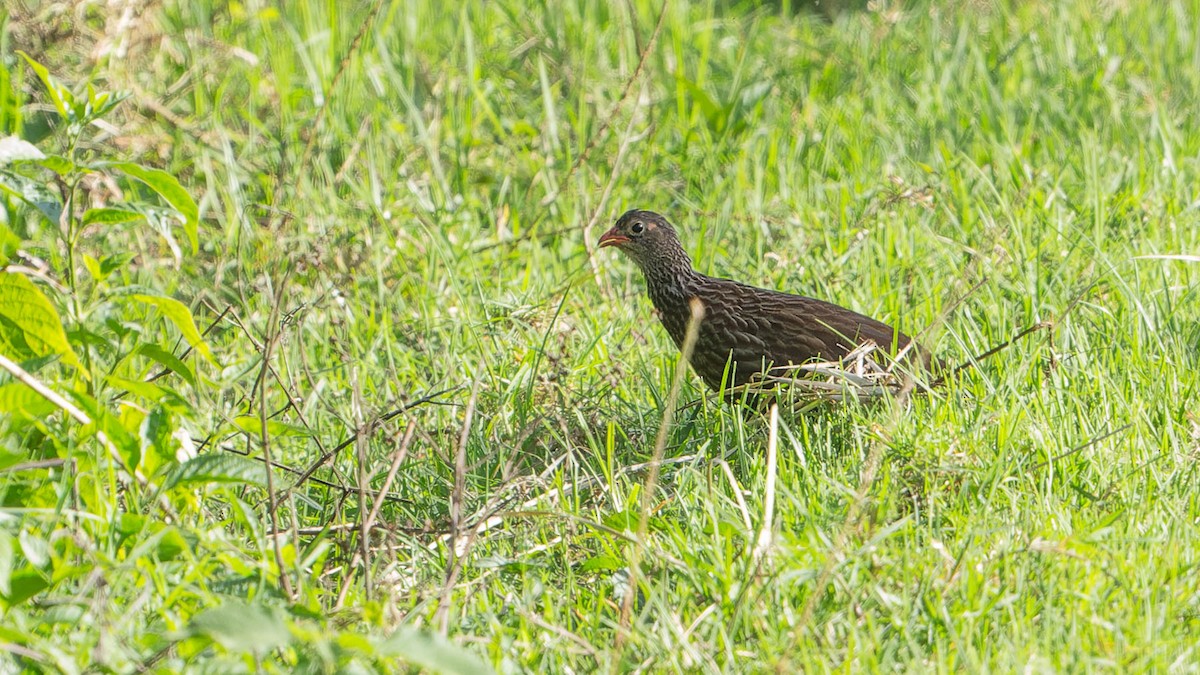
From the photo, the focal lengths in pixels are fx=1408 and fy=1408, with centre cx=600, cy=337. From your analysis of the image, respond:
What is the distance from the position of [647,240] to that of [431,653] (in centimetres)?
303

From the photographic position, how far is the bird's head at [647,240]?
539 cm

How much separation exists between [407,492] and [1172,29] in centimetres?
519

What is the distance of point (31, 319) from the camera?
3.48m

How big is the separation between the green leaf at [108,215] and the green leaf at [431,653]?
5.21 feet

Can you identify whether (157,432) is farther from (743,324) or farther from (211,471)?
(743,324)

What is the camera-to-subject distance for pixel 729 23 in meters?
7.89

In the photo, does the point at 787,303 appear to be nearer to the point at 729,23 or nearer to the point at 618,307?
the point at 618,307

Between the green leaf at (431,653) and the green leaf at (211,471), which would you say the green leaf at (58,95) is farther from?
the green leaf at (431,653)

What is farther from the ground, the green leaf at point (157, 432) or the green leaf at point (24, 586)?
the green leaf at point (157, 432)

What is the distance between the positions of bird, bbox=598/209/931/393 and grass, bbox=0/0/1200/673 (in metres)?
0.19

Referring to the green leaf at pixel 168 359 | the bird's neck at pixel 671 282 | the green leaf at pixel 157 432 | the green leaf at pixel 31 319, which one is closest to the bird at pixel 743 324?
the bird's neck at pixel 671 282

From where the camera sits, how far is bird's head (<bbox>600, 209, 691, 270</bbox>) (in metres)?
5.39

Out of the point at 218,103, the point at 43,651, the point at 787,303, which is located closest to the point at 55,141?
the point at 218,103

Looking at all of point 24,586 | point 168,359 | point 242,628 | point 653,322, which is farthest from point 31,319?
point 653,322
